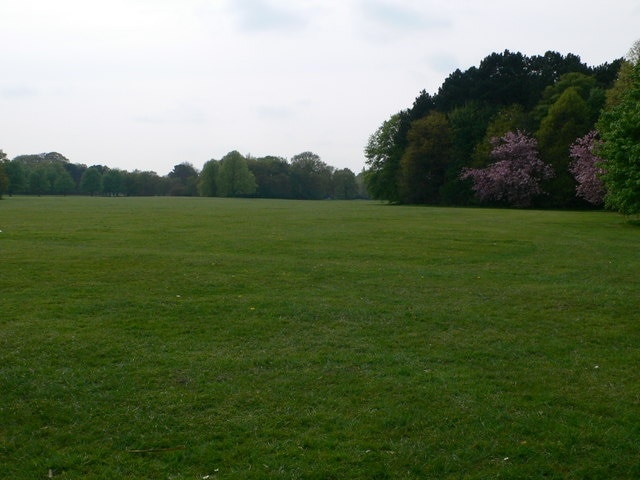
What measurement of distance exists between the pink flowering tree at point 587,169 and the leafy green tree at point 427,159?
22.4 metres

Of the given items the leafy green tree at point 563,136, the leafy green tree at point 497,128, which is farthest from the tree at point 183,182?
the leafy green tree at point 563,136

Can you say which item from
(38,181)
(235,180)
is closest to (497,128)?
(235,180)

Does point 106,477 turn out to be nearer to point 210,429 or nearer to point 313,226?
point 210,429

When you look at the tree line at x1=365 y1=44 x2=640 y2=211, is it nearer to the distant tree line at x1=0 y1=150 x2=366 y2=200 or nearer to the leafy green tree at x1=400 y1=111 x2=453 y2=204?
the leafy green tree at x1=400 y1=111 x2=453 y2=204

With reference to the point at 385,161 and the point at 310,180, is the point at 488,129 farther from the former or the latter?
the point at 310,180

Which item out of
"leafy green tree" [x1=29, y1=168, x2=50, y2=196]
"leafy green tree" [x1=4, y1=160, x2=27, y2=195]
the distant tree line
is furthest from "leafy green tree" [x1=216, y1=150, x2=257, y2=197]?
"leafy green tree" [x1=29, y1=168, x2=50, y2=196]

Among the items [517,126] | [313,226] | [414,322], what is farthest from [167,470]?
[517,126]

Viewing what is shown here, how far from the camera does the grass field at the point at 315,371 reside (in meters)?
6.68

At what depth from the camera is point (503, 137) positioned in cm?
7188

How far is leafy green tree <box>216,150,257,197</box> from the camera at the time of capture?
147m

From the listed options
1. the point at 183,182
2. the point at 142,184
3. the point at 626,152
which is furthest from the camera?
the point at 183,182

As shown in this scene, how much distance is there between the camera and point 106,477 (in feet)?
20.5

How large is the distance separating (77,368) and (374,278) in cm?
1023

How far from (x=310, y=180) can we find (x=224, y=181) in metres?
26.8
